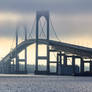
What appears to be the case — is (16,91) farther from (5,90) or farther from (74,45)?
(74,45)

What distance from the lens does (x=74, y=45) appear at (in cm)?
19062

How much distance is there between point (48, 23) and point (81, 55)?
13.5 meters

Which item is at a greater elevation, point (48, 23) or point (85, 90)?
point (48, 23)

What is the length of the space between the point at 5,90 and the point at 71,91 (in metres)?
10.6

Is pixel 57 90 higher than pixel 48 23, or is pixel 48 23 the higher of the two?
pixel 48 23

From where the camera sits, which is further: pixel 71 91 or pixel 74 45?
pixel 74 45

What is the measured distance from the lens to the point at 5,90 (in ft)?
358

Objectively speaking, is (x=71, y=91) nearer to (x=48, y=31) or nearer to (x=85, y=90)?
(x=85, y=90)

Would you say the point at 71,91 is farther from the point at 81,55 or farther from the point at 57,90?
the point at 81,55

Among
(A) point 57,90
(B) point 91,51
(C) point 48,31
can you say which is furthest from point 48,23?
(A) point 57,90

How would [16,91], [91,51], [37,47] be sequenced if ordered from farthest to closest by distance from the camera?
[37,47] → [91,51] → [16,91]

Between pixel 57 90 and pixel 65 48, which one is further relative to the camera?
pixel 65 48

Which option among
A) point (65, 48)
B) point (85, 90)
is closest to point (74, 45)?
point (65, 48)

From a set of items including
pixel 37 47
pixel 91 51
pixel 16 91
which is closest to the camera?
pixel 16 91
